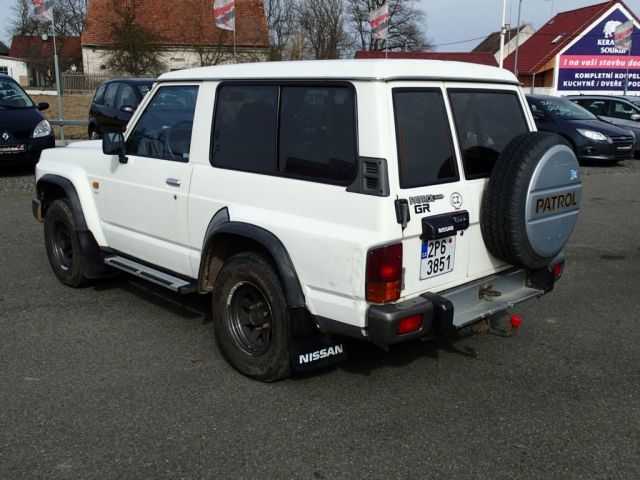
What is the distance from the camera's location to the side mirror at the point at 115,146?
4.81m

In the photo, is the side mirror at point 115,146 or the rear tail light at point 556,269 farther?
the side mirror at point 115,146

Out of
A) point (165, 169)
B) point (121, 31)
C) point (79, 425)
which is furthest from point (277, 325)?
point (121, 31)

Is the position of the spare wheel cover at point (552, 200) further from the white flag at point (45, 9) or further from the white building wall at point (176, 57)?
the white building wall at point (176, 57)

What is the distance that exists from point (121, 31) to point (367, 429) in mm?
42021

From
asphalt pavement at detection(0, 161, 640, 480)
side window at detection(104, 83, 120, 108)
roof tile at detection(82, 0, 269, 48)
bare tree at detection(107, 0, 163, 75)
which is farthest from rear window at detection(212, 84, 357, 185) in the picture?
roof tile at detection(82, 0, 269, 48)

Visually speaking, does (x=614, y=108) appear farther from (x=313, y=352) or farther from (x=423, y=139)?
(x=313, y=352)

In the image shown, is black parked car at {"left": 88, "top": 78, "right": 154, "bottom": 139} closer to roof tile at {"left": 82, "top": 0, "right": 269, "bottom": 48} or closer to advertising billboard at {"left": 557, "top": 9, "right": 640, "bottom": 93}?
advertising billboard at {"left": 557, "top": 9, "right": 640, "bottom": 93}

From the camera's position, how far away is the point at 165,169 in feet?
14.8

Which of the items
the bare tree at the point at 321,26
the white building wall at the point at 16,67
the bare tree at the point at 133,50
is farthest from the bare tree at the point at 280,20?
the white building wall at the point at 16,67

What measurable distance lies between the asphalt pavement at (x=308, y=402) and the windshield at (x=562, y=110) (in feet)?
34.9

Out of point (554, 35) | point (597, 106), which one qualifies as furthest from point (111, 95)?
point (554, 35)

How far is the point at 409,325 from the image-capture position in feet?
10.9

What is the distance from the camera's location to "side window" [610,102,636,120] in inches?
689

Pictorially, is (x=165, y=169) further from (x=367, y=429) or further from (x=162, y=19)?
(x=162, y=19)
